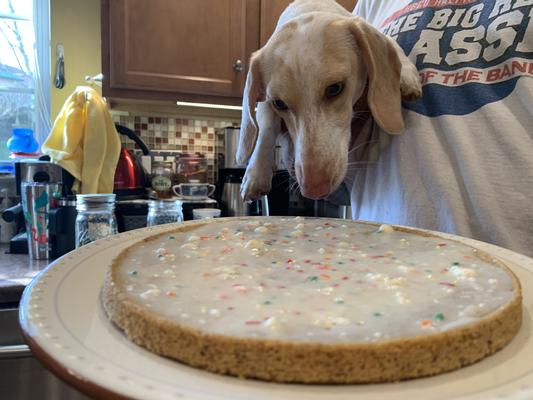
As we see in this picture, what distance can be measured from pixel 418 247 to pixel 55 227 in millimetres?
1424

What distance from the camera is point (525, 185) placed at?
849 millimetres

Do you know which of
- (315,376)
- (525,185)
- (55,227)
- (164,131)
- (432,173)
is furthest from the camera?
(164,131)

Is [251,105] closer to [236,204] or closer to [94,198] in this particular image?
[94,198]

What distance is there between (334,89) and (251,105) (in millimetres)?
249

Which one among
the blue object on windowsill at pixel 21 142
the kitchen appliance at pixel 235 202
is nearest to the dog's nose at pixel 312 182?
the kitchen appliance at pixel 235 202

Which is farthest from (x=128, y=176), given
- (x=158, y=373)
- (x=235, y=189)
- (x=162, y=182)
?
(x=158, y=373)

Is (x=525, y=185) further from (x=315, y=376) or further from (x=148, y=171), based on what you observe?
(x=148, y=171)

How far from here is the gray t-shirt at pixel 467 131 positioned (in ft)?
2.84

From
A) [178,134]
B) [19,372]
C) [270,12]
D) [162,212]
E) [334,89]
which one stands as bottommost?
[19,372]

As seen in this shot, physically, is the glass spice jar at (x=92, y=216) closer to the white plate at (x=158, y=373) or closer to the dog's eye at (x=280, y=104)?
the dog's eye at (x=280, y=104)

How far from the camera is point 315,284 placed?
1.66ft

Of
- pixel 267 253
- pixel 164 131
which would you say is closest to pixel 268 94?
pixel 267 253

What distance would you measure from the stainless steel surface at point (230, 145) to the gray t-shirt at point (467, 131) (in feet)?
5.19

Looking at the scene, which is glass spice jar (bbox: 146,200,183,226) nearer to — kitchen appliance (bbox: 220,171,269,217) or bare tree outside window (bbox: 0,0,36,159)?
kitchen appliance (bbox: 220,171,269,217)
